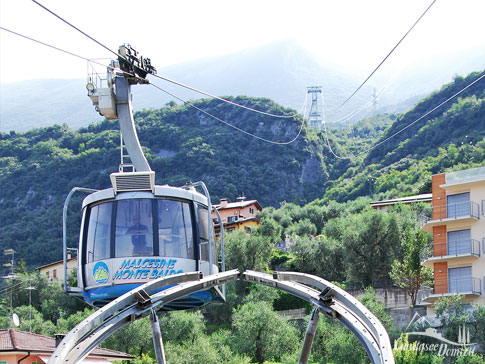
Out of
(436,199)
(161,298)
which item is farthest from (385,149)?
(161,298)

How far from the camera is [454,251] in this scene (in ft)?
169

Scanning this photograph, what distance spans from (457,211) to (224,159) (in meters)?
105

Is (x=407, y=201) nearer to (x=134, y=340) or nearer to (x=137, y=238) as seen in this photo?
(x=134, y=340)

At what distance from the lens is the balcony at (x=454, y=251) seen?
166 ft

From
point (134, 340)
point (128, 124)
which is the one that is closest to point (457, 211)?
point (134, 340)

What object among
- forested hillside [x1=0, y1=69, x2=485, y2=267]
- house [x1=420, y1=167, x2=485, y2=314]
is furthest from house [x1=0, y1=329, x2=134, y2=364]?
forested hillside [x1=0, y1=69, x2=485, y2=267]

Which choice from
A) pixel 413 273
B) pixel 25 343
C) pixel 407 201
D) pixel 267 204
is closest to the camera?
pixel 25 343

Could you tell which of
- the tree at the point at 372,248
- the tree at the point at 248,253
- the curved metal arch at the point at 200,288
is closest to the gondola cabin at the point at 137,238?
the curved metal arch at the point at 200,288

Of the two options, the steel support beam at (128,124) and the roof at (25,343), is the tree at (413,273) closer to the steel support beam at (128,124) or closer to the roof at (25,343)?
the roof at (25,343)

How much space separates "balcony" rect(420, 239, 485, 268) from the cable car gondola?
109 ft

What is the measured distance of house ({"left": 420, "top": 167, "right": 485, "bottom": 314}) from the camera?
5059cm

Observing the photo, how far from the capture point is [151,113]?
18100 centimetres

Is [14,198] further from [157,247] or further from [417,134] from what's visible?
[157,247]

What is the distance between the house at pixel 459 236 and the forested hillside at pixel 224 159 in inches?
2215
